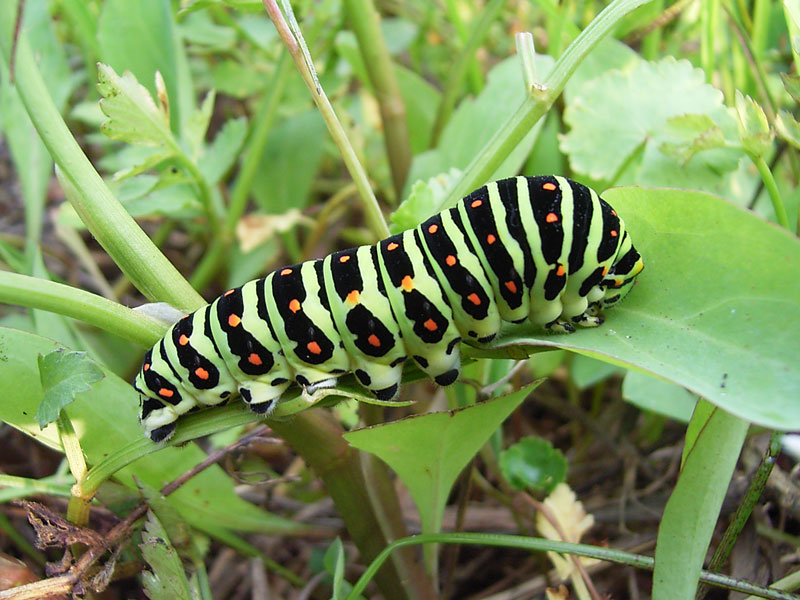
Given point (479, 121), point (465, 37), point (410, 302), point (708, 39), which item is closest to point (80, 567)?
point (410, 302)

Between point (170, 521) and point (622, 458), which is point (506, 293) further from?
point (622, 458)

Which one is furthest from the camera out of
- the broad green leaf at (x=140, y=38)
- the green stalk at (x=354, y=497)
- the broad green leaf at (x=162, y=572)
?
the broad green leaf at (x=140, y=38)

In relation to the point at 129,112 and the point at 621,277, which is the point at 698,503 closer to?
the point at 621,277

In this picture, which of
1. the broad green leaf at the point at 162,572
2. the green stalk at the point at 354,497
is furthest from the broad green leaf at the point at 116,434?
the green stalk at the point at 354,497

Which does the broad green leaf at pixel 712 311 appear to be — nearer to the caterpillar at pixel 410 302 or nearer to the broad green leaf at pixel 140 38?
the caterpillar at pixel 410 302

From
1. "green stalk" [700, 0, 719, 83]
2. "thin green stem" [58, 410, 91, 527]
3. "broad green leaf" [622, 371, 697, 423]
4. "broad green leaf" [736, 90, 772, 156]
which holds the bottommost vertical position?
"broad green leaf" [622, 371, 697, 423]

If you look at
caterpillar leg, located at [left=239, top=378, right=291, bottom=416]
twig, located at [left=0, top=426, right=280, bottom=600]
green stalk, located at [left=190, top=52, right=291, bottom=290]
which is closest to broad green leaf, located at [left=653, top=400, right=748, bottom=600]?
caterpillar leg, located at [left=239, top=378, right=291, bottom=416]

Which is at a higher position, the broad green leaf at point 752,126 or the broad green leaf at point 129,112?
the broad green leaf at point 129,112

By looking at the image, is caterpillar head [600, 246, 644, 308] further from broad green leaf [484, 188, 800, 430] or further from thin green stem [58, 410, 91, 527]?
thin green stem [58, 410, 91, 527]
